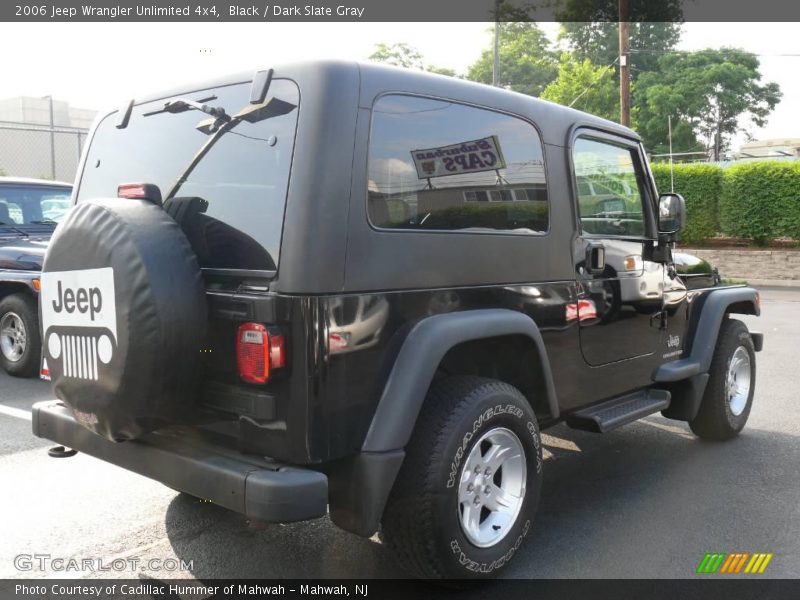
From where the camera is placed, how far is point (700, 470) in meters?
4.50

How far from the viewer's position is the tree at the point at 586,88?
3055 cm

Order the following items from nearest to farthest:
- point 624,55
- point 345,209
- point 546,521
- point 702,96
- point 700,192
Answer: point 345,209
point 546,521
point 700,192
point 624,55
point 702,96

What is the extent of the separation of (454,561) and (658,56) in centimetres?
4991

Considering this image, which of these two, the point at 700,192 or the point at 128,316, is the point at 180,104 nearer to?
the point at 128,316

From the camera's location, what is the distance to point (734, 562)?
10.8 feet

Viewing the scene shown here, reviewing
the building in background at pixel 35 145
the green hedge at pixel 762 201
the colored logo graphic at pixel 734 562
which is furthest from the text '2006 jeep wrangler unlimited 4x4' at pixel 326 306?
the building in background at pixel 35 145

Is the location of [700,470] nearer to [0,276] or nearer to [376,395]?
[376,395]

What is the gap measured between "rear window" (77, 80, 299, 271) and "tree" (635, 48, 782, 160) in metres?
41.8

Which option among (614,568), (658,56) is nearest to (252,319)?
(614,568)

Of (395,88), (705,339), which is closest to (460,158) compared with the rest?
(395,88)

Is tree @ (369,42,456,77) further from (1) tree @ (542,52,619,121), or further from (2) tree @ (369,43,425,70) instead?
(1) tree @ (542,52,619,121)

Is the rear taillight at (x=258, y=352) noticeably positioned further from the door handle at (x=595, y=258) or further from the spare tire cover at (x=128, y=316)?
the door handle at (x=595, y=258)

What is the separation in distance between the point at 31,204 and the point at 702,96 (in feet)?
139

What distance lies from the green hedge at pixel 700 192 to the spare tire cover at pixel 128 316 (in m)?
17.9
